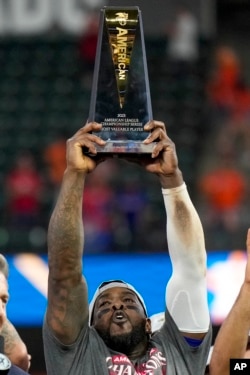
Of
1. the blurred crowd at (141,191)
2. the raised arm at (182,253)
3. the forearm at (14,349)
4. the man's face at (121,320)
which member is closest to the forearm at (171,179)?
the raised arm at (182,253)

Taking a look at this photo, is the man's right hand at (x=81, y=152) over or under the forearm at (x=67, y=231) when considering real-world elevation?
over

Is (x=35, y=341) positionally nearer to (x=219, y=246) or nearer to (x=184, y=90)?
(x=219, y=246)

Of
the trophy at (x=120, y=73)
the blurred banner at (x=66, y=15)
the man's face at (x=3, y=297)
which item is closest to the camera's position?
the man's face at (x=3, y=297)

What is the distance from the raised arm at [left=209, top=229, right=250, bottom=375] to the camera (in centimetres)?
400

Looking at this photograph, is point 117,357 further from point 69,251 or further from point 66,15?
point 66,15

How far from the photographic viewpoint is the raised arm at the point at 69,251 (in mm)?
3830

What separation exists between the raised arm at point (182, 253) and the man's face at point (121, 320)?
0.12 meters

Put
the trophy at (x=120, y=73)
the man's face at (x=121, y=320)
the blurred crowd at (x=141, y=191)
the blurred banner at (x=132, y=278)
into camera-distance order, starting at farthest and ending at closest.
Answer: the blurred crowd at (x=141, y=191)
the blurred banner at (x=132, y=278)
the trophy at (x=120, y=73)
the man's face at (x=121, y=320)

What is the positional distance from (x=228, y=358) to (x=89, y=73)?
9081 millimetres

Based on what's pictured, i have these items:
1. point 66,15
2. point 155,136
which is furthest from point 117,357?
point 66,15

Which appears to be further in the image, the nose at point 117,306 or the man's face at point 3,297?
the nose at point 117,306

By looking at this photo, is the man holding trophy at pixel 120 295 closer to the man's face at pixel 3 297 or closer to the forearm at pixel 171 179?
the forearm at pixel 171 179

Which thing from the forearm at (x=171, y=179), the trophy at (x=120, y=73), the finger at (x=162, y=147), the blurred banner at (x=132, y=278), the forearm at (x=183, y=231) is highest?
the trophy at (x=120, y=73)

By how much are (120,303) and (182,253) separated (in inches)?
10.9
